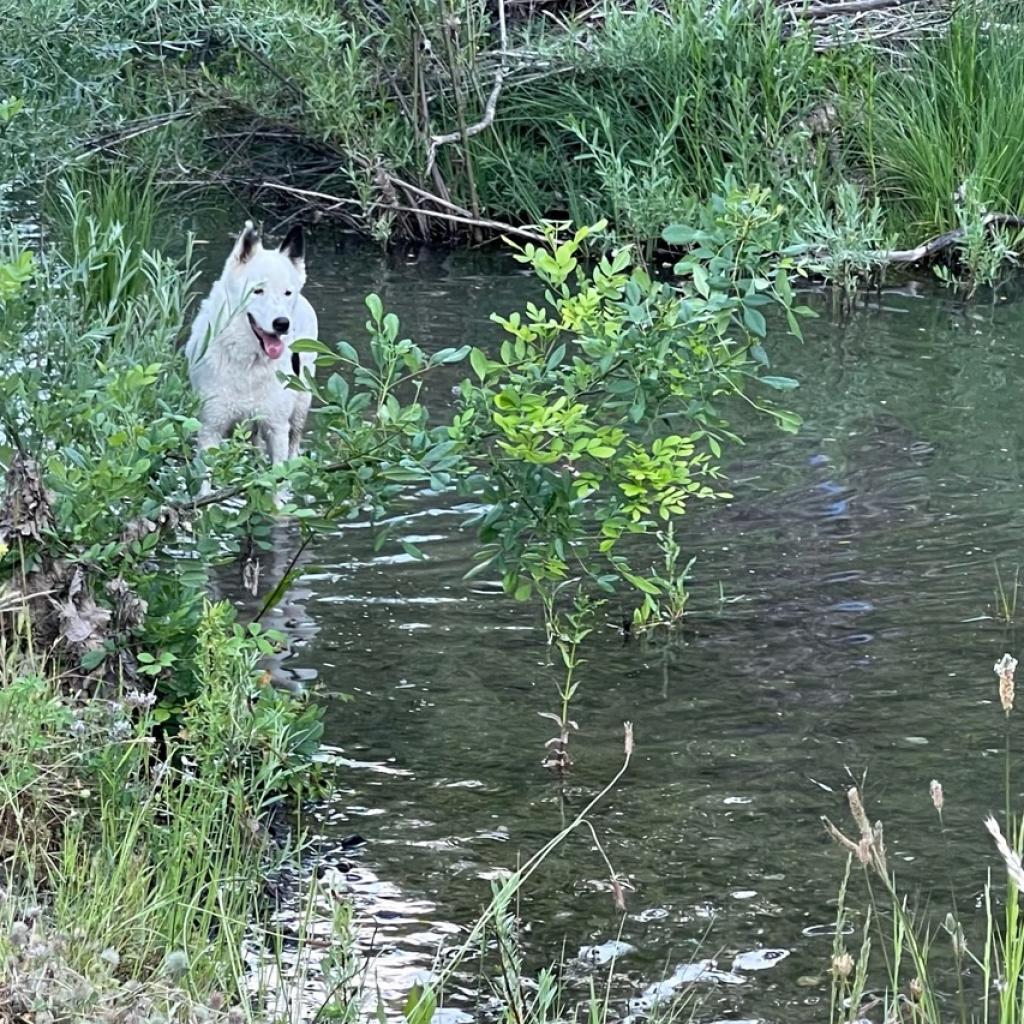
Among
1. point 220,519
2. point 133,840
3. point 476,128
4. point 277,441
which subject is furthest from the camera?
point 476,128

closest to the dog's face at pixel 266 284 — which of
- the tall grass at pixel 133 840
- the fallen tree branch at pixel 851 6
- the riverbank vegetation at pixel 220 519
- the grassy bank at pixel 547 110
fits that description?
the riverbank vegetation at pixel 220 519

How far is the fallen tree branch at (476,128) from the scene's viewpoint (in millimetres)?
10930

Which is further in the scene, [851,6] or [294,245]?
[851,6]

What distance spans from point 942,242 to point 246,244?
17.5ft

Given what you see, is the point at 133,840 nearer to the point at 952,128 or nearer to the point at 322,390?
the point at 322,390

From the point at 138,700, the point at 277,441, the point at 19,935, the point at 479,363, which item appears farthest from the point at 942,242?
the point at 19,935

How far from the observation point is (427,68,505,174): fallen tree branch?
10930 mm

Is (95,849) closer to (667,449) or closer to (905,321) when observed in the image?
(667,449)

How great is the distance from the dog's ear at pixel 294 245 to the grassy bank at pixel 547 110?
3.42 metres

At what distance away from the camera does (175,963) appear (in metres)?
2.74

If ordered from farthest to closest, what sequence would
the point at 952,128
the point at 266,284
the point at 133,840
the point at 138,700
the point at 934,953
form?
the point at 952,128
the point at 266,284
the point at 138,700
the point at 934,953
the point at 133,840

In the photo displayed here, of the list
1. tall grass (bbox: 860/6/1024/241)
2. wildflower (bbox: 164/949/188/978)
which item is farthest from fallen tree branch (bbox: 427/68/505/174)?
wildflower (bbox: 164/949/188/978)

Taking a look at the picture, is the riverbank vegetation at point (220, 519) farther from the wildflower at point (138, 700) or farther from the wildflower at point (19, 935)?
the wildflower at point (19, 935)

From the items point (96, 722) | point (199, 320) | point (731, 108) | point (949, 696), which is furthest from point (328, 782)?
point (731, 108)
